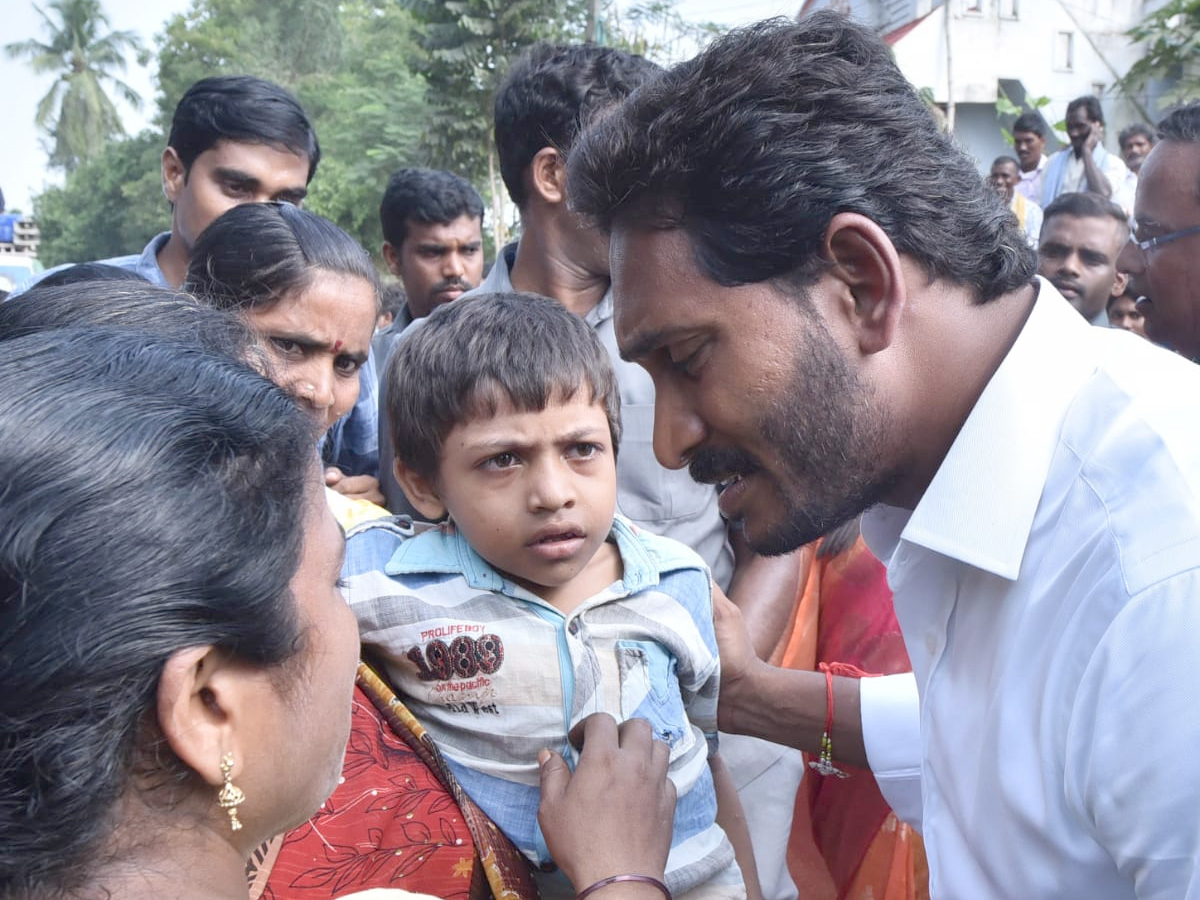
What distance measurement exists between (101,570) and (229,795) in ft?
1.07

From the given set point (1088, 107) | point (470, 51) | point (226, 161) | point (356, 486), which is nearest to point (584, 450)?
point (356, 486)

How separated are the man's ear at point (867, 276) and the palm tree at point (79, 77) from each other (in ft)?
217

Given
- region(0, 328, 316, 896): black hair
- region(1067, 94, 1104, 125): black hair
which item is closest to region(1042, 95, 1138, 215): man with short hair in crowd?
region(1067, 94, 1104, 125): black hair

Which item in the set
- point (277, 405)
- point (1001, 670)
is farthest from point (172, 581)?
point (1001, 670)

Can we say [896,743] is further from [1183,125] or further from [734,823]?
[1183,125]

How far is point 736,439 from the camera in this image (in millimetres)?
1947

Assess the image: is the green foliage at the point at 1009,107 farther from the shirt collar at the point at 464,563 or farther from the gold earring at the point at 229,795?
the gold earring at the point at 229,795

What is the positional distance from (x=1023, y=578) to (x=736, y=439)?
21.5 inches

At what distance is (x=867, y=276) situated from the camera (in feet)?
5.92

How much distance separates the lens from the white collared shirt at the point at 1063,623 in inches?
56.4

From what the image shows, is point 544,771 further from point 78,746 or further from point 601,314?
point 601,314

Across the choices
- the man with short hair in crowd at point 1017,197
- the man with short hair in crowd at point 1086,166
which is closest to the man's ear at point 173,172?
the man with short hair in crowd at point 1017,197

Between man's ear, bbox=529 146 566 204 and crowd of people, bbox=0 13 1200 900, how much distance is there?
884mm

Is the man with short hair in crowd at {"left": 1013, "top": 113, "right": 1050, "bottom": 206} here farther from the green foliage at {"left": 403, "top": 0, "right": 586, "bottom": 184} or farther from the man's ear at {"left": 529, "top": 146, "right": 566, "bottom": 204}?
the green foliage at {"left": 403, "top": 0, "right": 586, "bottom": 184}
